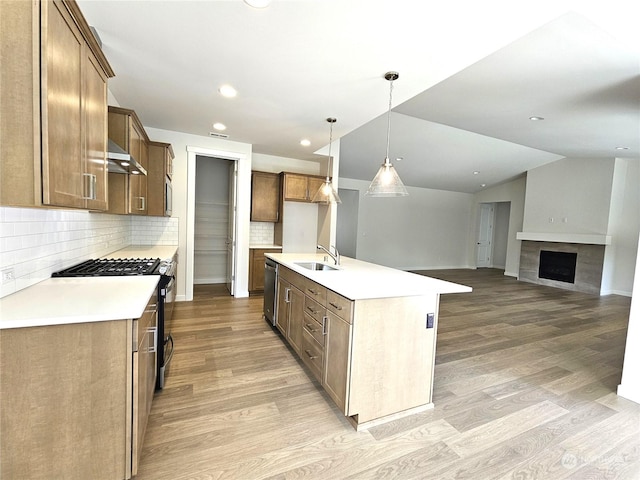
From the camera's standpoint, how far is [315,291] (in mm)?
2359

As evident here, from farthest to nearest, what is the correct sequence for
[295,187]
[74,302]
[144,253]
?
1. [295,187]
2. [144,253]
3. [74,302]

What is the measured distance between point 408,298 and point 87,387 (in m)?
1.80

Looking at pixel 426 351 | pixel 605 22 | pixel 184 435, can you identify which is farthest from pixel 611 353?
pixel 184 435

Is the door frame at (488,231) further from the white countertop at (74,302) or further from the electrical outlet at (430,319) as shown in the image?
the white countertop at (74,302)

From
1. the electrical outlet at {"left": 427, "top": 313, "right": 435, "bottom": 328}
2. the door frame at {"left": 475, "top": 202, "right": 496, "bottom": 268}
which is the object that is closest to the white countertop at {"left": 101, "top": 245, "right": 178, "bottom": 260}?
the electrical outlet at {"left": 427, "top": 313, "right": 435, "bottom": 328}

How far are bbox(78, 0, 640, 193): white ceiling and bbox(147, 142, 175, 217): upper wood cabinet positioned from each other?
45cm

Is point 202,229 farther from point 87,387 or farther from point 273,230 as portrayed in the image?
point 87,387

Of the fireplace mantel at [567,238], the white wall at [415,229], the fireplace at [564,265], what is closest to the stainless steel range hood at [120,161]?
the white wall at [415,229]

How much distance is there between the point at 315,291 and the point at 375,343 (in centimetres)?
67

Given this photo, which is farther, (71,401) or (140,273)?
(140,273)

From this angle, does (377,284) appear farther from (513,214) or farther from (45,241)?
(513,214)

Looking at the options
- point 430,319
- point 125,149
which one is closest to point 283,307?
point 430,319

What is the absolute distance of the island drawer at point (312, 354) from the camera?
2.23m

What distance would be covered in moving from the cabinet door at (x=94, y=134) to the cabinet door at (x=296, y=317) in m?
1.65
